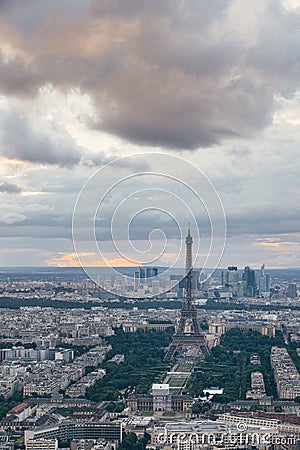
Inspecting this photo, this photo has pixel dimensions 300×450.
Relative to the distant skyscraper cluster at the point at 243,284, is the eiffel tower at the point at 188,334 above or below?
below

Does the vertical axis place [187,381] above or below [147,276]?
below

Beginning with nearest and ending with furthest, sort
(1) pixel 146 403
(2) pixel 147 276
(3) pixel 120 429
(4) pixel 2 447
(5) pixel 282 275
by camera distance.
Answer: (4) pixel 2 447 → (3) pixel 120 429 → (1) pixel 146 403 → (2) pixel 147 276 → (5) pixel 282 275

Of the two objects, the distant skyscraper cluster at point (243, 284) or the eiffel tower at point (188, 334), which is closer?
the eiffel tower at point (188, 334)

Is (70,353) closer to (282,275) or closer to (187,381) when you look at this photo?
(187,381)

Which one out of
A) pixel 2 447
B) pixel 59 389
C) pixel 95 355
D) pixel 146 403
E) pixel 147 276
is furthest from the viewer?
pixel 95 355

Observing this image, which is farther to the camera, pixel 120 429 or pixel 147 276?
pixel 147 276

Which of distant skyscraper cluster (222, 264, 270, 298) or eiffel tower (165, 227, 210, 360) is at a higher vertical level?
distant skyscraper cluster (222, 264, 270, 298)

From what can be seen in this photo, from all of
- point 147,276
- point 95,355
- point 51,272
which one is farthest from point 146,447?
point 51,272

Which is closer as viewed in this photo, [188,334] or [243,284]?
[188,334]

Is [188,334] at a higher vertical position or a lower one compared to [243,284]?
lower

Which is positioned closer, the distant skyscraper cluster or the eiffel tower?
the eiffel tower
